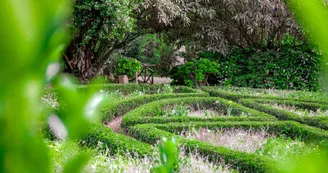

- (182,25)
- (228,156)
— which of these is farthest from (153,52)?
(228,156)

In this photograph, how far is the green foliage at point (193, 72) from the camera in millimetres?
11984

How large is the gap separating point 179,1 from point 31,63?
1270 cm

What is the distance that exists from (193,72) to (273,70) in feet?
10.4

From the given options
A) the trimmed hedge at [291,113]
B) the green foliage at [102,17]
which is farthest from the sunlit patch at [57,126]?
the green foliage at [102,17]

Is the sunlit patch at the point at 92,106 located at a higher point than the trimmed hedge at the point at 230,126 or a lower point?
higher

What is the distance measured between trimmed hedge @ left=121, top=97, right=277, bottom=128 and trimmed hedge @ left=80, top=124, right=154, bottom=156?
0.96 m

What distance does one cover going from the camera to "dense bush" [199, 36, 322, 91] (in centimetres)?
1317

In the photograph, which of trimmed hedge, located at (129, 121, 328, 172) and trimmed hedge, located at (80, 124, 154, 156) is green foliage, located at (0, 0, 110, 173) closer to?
trimmed hedge, located at (129, 121, 328, 172)

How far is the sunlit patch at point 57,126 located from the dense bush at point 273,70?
A: 13.1m

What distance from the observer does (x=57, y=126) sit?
0.79 feet

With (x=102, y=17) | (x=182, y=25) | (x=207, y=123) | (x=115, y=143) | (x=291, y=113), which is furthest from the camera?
(x=182, y=25)

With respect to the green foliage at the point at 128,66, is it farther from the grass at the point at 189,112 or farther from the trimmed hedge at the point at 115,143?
the trimmed hedge at the point at 115,143

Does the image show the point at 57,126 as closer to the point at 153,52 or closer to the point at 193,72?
the point at 193,72

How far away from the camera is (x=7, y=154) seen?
198 millimetres
